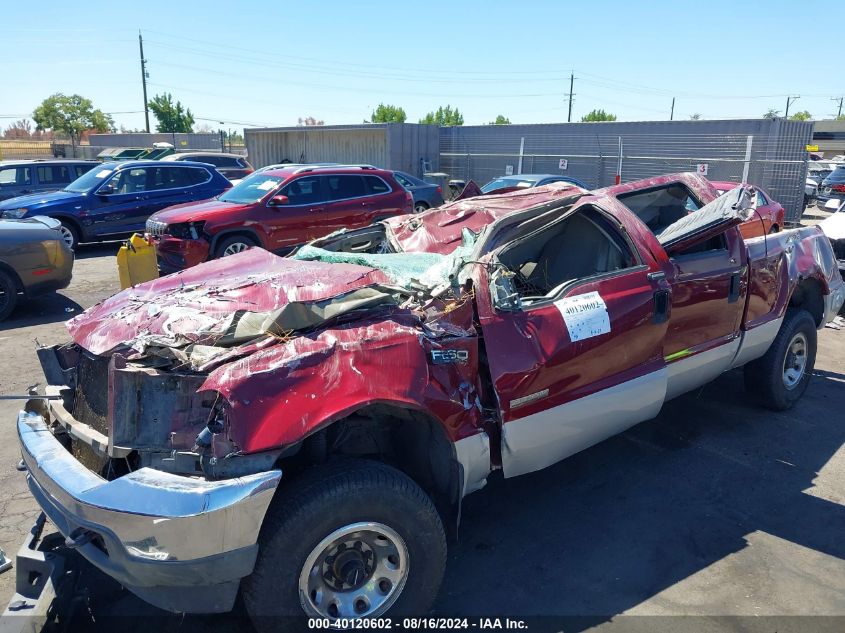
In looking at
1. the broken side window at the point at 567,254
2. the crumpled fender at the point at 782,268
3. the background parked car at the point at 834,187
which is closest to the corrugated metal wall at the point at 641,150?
the background parked car at the point at 834,187

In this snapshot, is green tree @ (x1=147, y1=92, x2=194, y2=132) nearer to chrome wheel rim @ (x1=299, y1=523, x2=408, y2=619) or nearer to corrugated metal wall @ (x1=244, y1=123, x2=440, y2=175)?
corrugated metal wall @ (x1=244, y1=123, x2=440, y2=175)

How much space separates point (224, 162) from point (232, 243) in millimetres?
13500

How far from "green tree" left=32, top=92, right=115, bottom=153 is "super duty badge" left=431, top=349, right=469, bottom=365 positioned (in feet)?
191

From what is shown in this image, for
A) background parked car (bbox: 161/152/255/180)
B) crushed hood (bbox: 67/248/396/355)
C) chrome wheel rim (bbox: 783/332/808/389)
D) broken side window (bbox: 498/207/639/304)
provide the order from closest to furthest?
crushed hood (bbox: 67/248/396/355) → broken side window (bbox: 498/207/639/304) → chrome wheel rim (bbox: 783/332/808/389) → background parked car (bbox: 161/152/255/180)

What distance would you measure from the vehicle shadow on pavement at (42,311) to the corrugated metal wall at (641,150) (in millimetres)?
16076

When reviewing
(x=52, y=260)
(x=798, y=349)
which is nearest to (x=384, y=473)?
(x=798, y=349)

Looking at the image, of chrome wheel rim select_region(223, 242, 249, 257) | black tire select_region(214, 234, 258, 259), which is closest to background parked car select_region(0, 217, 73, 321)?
black tire select_region(214, 234, 258, 259)

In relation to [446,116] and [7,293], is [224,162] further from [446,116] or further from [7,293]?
[446,116]

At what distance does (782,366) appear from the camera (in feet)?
17.2

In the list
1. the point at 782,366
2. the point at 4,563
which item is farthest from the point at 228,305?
the point at 782,366

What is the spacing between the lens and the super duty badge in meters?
2.91

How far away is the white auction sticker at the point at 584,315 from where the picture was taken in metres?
3.43

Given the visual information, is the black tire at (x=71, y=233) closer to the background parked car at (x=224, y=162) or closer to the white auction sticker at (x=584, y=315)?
the background parked car at (x=224, y=162)

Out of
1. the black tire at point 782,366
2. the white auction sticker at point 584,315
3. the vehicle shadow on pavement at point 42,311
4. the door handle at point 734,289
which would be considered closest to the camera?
the white auction sticker at point 584,315
